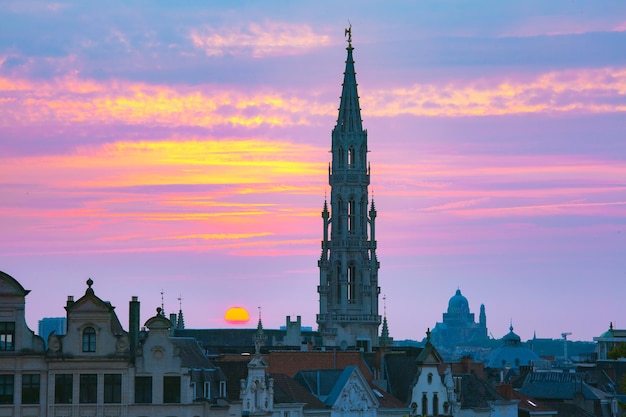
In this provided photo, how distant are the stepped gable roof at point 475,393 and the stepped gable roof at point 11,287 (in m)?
49.9

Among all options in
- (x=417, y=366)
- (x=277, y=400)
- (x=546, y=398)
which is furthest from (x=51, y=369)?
(x=546, y=398)

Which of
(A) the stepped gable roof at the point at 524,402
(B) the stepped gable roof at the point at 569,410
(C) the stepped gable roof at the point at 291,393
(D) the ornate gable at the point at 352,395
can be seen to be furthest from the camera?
(B) the stepped gable roof at the point at 569,410

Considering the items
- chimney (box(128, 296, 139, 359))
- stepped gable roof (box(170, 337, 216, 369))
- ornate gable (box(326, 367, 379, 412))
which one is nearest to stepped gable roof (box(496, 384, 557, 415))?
ornate gable (box(326, 367, 379, 412))

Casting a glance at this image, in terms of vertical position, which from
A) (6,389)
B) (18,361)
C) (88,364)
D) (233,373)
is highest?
(233,373)

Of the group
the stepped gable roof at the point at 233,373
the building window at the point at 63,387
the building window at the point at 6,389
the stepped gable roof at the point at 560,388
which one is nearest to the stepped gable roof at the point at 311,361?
the stepped gable roof at the point at 233,373

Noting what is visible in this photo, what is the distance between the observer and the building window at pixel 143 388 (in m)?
127

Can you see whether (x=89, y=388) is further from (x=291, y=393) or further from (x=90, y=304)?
(x=291, y=393)

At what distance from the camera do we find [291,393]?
479 ft

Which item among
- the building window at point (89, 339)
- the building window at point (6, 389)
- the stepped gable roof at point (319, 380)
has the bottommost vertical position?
the building window at point (6, 389)

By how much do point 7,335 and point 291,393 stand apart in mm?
28847

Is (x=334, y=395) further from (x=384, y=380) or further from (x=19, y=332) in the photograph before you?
(x=19, y=332)

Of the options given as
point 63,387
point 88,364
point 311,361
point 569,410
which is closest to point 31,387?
point 63,387

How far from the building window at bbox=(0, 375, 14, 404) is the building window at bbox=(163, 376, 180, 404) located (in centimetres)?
1051

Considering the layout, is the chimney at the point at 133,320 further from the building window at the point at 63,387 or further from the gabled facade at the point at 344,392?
the gabled facade at the point at 344,392
